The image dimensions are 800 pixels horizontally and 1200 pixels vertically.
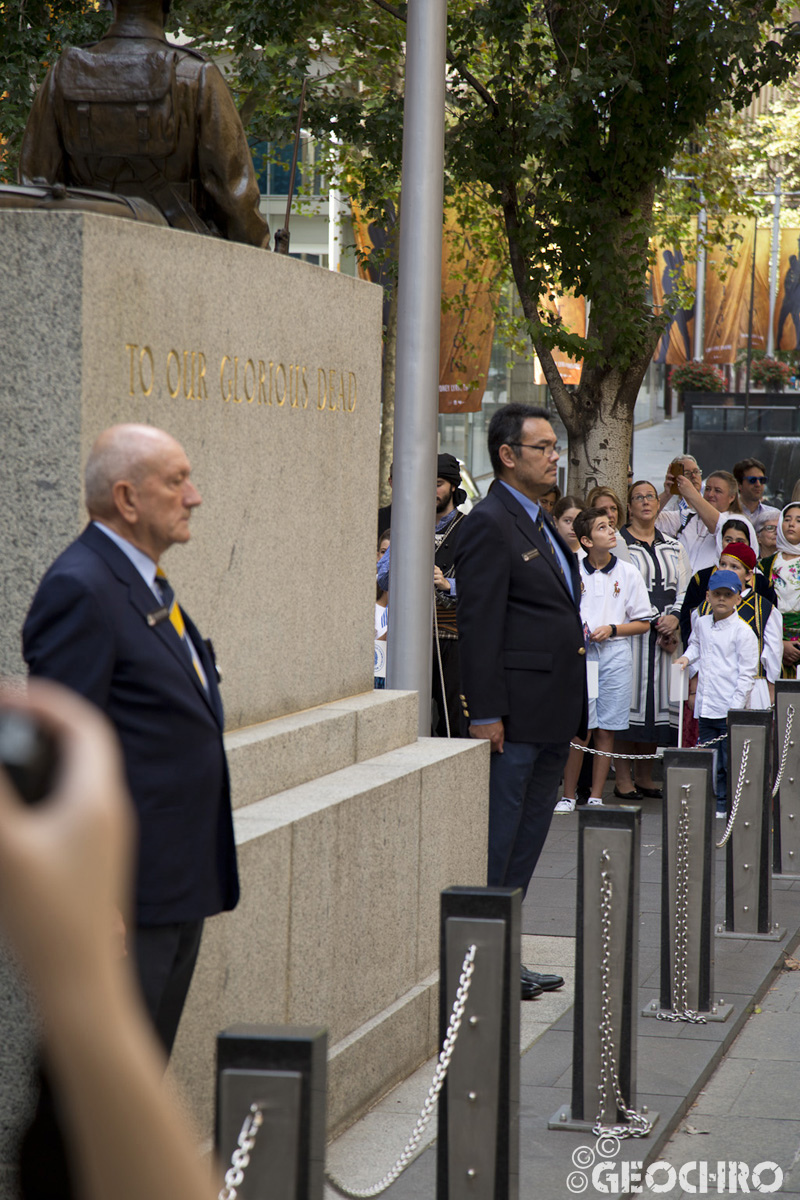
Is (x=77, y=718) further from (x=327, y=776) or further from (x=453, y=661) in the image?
(x=453, y=661)

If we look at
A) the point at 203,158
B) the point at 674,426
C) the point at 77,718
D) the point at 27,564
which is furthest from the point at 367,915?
the point at 674,426

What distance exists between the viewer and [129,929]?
3.27 metres

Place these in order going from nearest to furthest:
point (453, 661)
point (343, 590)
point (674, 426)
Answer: point (343, 590) < point (453, 661) < point (674, 426)

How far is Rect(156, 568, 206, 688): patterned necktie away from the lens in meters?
3.36

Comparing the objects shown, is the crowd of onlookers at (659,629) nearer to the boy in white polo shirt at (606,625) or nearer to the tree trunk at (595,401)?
the boy in white polo shirt at (606,625)

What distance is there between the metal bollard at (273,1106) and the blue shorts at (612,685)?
8.33m

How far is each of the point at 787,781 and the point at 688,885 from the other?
317 centimetres

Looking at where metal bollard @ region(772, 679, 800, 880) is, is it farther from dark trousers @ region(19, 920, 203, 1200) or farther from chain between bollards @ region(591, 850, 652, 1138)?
dark trousers @ region(19, 920, 203, 1200)

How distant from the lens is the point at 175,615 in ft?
11.3

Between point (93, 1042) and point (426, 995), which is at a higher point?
point (93, 1042)

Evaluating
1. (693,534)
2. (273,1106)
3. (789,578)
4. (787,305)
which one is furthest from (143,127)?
(787,305)

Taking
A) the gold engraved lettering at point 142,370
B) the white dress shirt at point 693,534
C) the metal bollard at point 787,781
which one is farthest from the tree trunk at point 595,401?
the gold engraved lettering at point 142,370

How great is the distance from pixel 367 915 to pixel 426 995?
687 mm

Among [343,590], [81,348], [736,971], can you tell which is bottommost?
[736,971]
